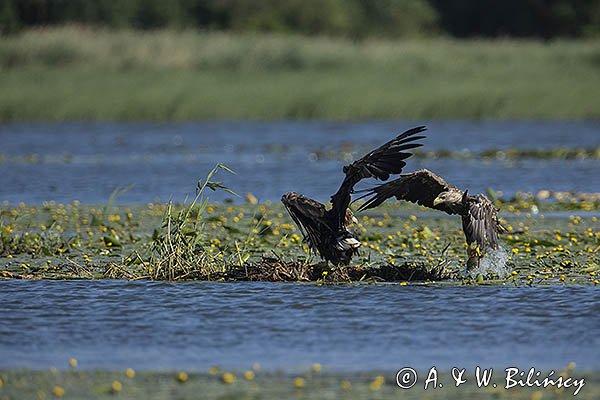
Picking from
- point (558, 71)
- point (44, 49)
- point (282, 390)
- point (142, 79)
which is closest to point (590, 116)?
point (558, 71)

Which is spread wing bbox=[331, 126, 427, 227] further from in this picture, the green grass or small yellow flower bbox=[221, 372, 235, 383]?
the green grass

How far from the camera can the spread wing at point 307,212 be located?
9.86 m

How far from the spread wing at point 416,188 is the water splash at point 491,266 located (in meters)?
0.46

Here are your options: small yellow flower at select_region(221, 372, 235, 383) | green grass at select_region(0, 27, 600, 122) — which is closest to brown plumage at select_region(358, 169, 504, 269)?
small yellow flower at select_region(221, 372, 235, 383)

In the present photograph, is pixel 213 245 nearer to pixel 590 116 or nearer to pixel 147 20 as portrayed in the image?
pixel 590 116

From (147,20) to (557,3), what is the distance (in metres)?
15.6

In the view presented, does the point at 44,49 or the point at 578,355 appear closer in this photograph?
the point at 578,355

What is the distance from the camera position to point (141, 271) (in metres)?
10.5

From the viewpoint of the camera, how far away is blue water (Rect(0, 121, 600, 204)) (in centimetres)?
1848

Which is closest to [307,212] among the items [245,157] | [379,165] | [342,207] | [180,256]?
[342,207]

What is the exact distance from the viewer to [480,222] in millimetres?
9938

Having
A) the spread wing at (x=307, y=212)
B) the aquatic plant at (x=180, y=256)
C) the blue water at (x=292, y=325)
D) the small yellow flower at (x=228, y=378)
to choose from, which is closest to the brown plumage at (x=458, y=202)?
the spread wing at (x=307, y=212)

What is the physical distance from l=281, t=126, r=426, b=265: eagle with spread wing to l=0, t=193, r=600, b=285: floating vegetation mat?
0.78 feet

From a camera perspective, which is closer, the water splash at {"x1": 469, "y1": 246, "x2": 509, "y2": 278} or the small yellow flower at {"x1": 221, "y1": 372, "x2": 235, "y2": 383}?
the small yellow flower at {"x1": 221, "y1": 372, "x2": 235, "y2": 383}
